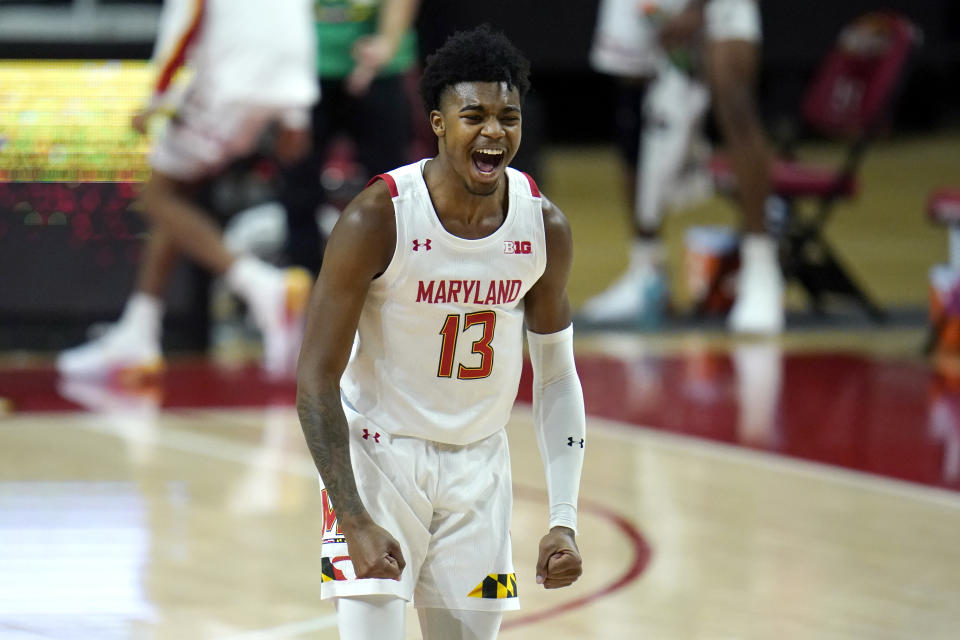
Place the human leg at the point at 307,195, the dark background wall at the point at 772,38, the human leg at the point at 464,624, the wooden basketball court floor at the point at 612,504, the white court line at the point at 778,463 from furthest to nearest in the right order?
the dark background wall at the point at 772,38 < the human leg at the point at 307,195 < the white court line at the point at 778,463 < the wooden basketball court floor at the point at 612,504 < the human leg at the point at 464,624

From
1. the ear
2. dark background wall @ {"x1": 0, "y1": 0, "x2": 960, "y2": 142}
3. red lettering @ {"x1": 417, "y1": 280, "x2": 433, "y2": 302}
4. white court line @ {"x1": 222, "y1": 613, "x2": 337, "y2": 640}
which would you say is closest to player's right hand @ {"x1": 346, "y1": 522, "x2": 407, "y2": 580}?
red lettering @ {"x1": 417, "y1": 280, "x2": 433, "y2": 302}

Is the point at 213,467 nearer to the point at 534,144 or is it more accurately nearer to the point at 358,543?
the point at 358,543

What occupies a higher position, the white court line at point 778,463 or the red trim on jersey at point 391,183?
the red trim on jersey at point 391,183

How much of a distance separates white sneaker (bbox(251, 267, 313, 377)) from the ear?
3893mm

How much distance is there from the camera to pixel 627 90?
7.98m

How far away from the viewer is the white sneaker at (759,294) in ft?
24.1

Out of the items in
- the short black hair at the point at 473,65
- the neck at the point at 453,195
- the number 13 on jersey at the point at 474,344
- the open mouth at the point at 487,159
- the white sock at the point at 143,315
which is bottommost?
the white sock at the point at 143,315

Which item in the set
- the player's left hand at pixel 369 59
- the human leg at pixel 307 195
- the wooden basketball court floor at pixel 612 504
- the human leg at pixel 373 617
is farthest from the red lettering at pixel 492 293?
the human leg at pixel 307 195

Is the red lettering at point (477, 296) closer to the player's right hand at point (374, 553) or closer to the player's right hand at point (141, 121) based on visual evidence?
the player's right hand at point (374, 553)

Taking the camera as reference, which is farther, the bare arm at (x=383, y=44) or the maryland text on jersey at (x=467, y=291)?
the bare arm at (x=383, y=44)

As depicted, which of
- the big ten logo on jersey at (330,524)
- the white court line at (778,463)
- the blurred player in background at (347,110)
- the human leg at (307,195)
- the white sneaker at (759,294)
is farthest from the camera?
the white sneaker at (759,294)

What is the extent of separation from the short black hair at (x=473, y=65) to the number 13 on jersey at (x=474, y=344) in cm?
34

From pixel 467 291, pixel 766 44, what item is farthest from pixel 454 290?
pixel 766 44

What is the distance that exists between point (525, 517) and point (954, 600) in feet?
4.03
